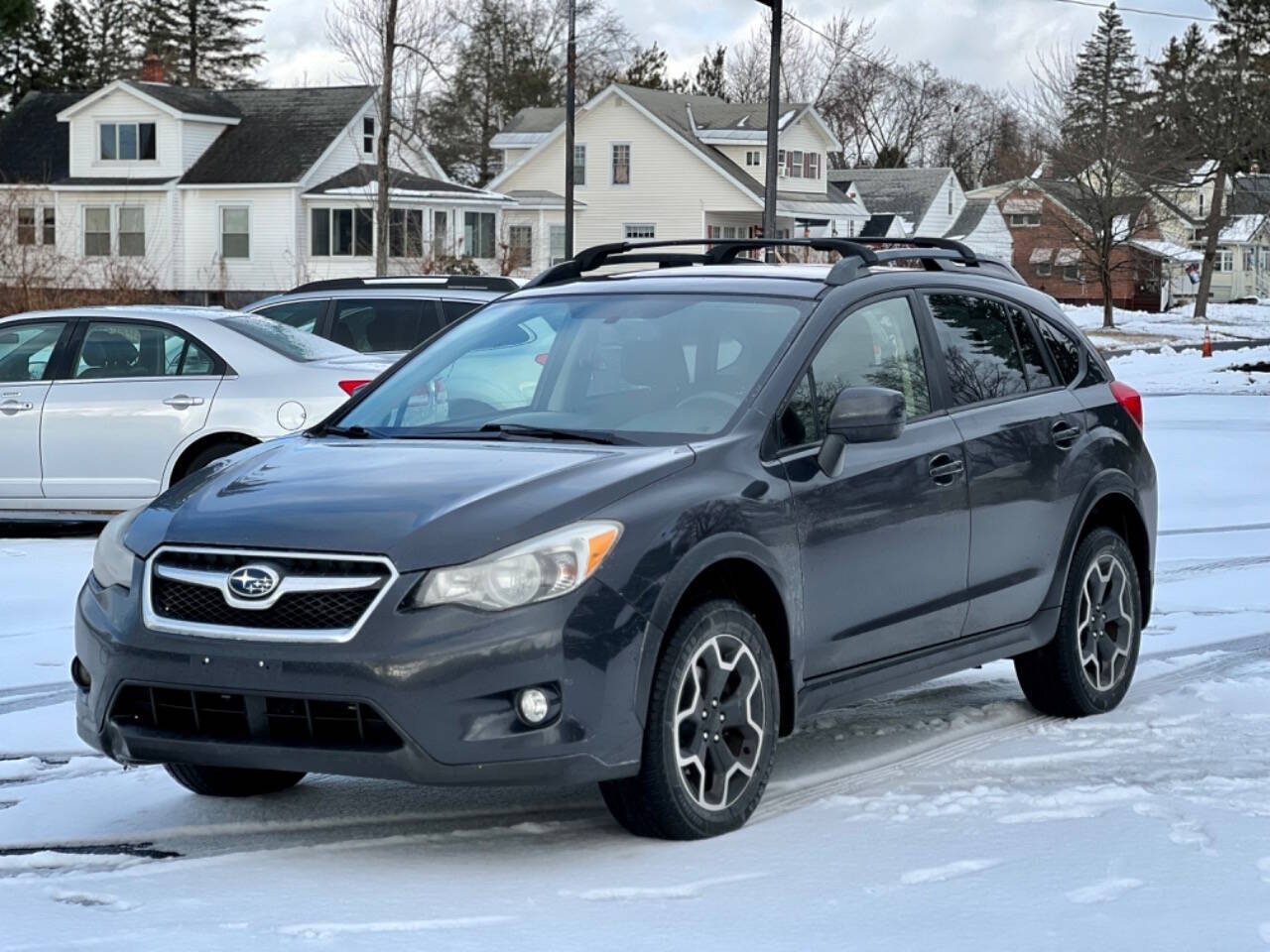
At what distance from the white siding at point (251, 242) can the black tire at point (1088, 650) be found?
5122 centimetres

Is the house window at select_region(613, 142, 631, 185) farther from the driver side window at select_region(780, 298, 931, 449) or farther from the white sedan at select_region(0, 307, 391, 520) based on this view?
the driver side window at select_region(780, 298, 931, 449)

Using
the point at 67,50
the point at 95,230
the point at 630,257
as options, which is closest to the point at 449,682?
the point at 630,257

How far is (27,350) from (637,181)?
5921cm

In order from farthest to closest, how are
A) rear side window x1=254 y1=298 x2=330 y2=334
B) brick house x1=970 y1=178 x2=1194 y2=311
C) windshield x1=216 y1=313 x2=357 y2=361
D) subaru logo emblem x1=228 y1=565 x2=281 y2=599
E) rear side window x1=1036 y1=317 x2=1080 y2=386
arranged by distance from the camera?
brick house x1=970 y1=178 x2=1194 y2=311
rear side window x1=254 y1=298 x2=330 y2=334
windshield x1=216 y1=313 x2=357 y2=361
rear side window x1=1036 y1=317 x2=1080 y2=386
subaru logo emblem x1=228 y1=565 x2=281 y2=599

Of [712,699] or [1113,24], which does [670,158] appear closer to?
[1113,24]

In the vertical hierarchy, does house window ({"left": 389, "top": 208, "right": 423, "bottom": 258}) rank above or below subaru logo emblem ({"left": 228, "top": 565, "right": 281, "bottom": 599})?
above

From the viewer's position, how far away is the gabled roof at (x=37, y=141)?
60.8 meters

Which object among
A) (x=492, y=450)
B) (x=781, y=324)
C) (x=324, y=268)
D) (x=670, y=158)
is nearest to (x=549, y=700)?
(x=492, y=450)

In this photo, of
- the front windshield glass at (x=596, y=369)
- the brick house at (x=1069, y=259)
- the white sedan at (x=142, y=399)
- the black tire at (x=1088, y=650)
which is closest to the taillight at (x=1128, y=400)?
the black tire at (x=1088, y=650)

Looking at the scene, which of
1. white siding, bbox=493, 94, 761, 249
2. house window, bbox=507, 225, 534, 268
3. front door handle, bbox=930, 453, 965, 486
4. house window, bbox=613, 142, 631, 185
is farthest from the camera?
house window, bbox=613, 142, 631, 185

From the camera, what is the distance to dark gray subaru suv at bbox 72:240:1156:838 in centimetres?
523

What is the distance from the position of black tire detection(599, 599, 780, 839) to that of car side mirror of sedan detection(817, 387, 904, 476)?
67 cm

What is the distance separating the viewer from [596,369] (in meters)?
6.63

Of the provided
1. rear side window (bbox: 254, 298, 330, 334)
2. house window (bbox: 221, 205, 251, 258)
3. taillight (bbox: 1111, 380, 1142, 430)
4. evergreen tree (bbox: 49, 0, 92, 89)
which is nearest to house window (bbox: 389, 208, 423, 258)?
house window (bbox: 221, 205, 251, 258)
